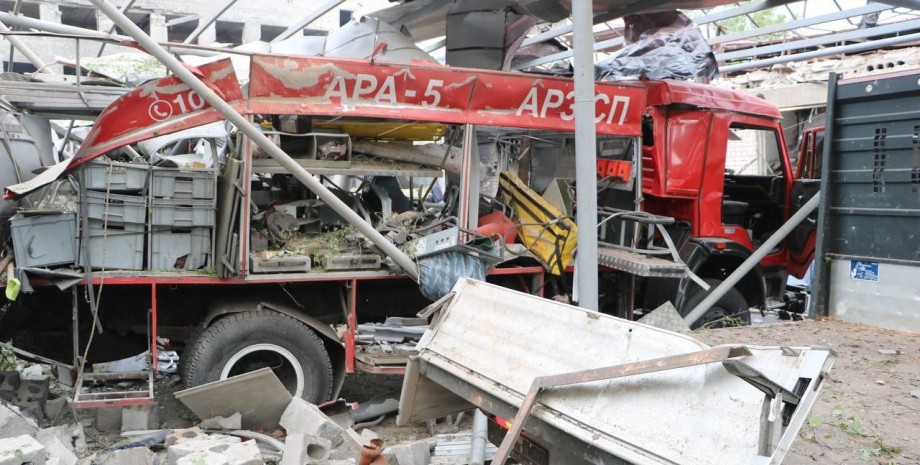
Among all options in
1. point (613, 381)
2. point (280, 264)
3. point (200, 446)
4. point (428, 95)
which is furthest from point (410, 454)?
point (428, 95)

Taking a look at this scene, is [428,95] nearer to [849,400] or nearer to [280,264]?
[280,264]

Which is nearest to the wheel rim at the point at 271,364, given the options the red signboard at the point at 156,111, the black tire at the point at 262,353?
the black tire at the point at 262,353

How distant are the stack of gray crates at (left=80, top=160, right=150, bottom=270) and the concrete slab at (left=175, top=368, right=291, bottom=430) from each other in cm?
105

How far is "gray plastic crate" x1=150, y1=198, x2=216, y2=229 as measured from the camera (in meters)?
5.64

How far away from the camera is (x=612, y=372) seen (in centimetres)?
300

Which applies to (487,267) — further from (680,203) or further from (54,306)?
(54,306)

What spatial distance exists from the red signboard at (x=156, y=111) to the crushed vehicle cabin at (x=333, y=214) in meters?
0.01

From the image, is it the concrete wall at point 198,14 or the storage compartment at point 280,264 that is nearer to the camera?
the storage compartment at point 280,264

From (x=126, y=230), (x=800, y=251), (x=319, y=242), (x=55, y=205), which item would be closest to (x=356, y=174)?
(x=319, y=242)

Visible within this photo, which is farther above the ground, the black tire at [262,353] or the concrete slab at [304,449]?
the black tire at [262,353]

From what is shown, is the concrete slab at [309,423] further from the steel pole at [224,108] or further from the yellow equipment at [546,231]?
the yellow equipment at [546,231]

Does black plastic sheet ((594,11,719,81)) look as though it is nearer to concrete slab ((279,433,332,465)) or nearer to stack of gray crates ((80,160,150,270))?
stack of gray crates ((80,160,150,270))

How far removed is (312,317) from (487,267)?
1488 millimetres

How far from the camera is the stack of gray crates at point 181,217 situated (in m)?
5.65
